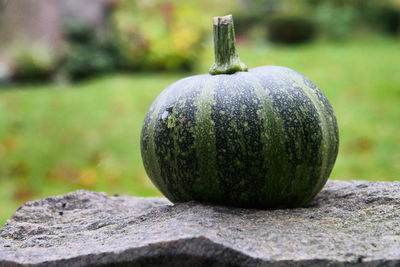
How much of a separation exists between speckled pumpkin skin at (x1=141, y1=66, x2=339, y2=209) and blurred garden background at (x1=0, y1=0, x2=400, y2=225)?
3023mm

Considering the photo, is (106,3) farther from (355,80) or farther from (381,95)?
(381,95)

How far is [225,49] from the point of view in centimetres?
346

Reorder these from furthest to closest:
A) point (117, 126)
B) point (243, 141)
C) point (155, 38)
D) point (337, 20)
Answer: point (337, 20) → point (155, 38) → point (117, 126) → point (243, 141)

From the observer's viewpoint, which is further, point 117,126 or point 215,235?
point 117,126

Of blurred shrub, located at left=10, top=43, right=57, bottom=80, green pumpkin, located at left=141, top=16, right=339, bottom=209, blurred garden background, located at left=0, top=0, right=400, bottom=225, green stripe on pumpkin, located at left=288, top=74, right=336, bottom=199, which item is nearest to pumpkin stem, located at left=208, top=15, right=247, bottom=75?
green pumpkin, located at left=141, top=16, right=339, bottom=209

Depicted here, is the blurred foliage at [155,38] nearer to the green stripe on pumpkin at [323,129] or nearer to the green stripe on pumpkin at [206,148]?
the green stripe on pumpkin at [323,129]

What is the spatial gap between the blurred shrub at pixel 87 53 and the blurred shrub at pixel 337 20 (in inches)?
238

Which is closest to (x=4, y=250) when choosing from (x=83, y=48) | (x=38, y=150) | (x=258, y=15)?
(x=38, y=150)

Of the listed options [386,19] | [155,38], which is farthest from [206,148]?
[386,19]

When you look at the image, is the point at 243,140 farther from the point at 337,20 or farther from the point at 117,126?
the point at 337,20

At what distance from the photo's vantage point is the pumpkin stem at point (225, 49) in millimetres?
3434

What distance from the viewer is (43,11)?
14.1 meters

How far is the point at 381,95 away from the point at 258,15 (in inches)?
354

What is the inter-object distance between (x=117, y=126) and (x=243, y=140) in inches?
230
